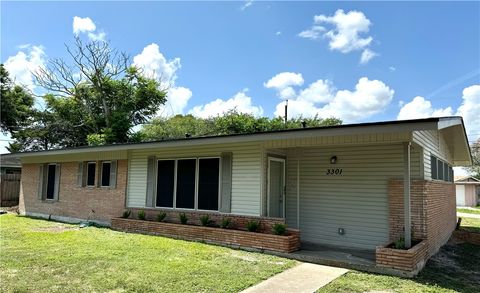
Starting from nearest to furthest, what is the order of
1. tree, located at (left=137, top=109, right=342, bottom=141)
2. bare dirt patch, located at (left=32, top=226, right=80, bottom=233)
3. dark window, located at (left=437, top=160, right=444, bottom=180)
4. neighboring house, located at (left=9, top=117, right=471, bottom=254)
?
1. neighboring house, located at (left=9, top=117, right=471, bottom=254)
2. dark window, located at (left=437, top=160, right=444, bottom=180)
3. bare dirt patch, located at (left=32, top=226, right=80, bottom=233)
4. tree, located at (left=137, top=109, right=342, bottom=141)

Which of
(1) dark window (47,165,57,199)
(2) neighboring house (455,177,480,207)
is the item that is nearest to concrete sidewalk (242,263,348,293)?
(1) dark window (47,165,57,199)

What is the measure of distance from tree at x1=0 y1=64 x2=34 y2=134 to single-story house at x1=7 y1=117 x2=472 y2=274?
735 inches

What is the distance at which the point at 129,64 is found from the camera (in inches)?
1105

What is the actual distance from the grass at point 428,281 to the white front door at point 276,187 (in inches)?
130

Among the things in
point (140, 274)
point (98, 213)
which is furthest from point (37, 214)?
point (140, 274)

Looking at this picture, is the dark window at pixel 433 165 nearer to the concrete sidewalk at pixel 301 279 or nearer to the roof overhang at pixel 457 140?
the roof overhang at pixel 457 140

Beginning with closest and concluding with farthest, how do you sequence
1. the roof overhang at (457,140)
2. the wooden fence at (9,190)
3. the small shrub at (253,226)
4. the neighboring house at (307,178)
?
1. the neighboring house at (307,178)
2. the small shrub at (253,226)
3. the roof overhang at (457,140)
4. the wooden fence at (9,190)

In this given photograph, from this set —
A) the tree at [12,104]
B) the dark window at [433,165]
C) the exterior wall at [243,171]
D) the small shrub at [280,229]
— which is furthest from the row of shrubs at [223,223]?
the tree at [12,104]

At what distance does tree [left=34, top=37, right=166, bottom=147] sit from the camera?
26875 millimetres

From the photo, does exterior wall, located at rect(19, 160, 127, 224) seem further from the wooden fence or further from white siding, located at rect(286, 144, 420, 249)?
white siding, located at rect(286, 144, 420, 249)

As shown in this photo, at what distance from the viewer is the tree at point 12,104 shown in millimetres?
26750

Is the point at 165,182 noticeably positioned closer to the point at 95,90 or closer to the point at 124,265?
the point at 124,265

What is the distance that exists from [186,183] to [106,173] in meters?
3.87

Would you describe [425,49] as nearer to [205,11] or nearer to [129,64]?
[205,11]
